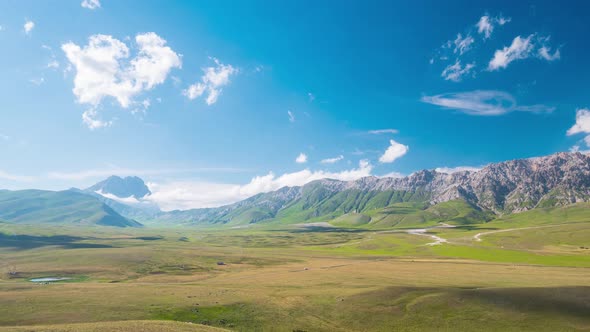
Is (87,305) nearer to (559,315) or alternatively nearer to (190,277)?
(190,277)

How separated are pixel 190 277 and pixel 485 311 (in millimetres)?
85074

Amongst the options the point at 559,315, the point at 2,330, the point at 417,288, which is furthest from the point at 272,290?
the point at 559,315

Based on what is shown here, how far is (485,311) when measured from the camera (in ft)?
190

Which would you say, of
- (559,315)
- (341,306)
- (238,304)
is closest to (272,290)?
(238,304)

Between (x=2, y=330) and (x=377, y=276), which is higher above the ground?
(x=2, y=330)

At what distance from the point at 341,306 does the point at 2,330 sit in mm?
52582

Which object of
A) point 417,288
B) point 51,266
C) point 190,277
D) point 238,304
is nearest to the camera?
point 238,304

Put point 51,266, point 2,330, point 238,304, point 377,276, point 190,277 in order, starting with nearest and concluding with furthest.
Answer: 1. point 2,330
2. point 238,304
3. point 377,276
4. point 190,277
5. point 51,266

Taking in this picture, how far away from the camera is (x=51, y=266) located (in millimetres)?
120938

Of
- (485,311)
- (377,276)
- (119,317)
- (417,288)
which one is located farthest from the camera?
(377,276)

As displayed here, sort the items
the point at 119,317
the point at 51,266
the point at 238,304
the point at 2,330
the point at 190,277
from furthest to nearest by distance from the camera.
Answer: the point at 51,266 < the point at 190,277 < the point at 238,304 < the point at 119,317 < the point at 2,330

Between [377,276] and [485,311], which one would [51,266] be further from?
[485,311]

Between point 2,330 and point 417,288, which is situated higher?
point 2,330

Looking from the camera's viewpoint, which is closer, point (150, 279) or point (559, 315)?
point (559, 315)
